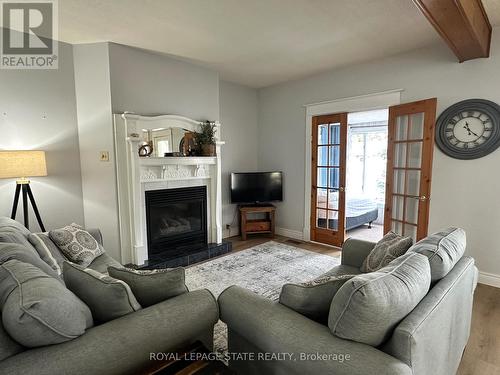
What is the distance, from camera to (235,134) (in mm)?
5230

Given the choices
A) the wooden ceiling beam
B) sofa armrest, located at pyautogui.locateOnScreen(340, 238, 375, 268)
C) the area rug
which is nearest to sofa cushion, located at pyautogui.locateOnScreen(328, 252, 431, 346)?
sofa armrest, located at pyautogui.locateOnScreen(340, 238, 375, 268)

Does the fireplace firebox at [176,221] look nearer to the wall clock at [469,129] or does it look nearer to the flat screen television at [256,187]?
the flat screen television at [256,187]

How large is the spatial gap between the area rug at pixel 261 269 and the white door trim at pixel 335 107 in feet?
2.88

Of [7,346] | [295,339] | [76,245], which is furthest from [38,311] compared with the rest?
[76,245]

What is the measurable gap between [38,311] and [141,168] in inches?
108

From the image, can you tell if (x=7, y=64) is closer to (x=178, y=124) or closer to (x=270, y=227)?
(x=178, y=124)

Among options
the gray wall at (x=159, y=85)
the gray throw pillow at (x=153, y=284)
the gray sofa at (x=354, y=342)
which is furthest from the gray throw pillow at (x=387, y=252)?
the gray wall at (x=159, y=85)

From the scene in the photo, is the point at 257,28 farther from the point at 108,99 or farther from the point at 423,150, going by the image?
the point at 423,150

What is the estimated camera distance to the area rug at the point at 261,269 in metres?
3.16

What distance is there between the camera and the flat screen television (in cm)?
504

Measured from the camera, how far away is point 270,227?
519 centimetres

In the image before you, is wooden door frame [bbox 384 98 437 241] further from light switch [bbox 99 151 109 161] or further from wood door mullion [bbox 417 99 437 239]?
light switch [bbox 99 151 109 161]

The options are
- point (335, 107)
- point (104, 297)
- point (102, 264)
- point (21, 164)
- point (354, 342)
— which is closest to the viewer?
point (354, 342)

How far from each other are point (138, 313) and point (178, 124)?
3.06 meters
